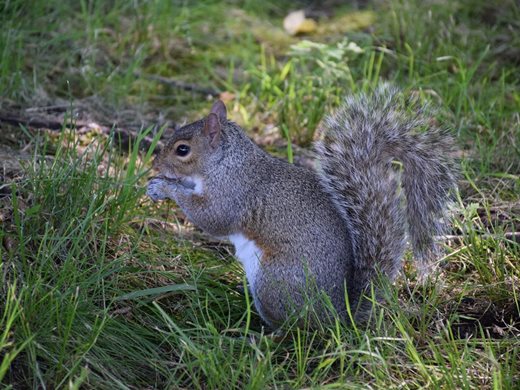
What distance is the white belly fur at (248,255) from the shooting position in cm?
253

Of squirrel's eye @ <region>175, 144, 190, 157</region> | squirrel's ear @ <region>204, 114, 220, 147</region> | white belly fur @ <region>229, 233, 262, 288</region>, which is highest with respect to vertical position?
squirrel's ear @ <region>204, 114, 220, 147</region>

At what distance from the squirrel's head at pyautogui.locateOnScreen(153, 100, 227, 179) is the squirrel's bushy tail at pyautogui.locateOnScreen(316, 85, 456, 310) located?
0.36 m

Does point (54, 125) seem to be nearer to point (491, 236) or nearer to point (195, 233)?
point (195, 233)

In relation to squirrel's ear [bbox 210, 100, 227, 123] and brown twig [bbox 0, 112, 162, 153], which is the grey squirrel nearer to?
squirrel's ear [bbox 210, 100, 227, 123]

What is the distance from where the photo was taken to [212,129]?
2.75 meters

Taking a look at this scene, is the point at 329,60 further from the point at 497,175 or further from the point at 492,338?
the point at 492,338

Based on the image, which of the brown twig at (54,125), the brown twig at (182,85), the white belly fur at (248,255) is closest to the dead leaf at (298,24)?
the brown twig at (182,85)

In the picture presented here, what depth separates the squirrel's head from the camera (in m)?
2.75

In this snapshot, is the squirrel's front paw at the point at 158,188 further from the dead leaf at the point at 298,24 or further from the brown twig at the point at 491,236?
the dead leaf at the point at 298,24

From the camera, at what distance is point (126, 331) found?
2.30 meters

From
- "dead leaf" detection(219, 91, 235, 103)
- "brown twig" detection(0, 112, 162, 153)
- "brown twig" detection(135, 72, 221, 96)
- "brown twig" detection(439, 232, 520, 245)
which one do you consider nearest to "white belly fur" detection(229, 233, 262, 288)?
"brown twig" detection(439, 232, 520, 245)

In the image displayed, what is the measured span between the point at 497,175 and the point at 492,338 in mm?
905

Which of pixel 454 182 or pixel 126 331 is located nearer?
pixel 126 331

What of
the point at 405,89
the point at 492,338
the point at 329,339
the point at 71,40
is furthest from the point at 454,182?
the point at 71,40
